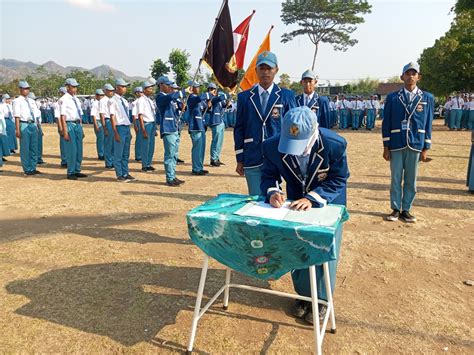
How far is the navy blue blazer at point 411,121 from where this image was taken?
5.59m

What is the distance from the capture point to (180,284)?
3896 mm

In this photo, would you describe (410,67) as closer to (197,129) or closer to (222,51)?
(222,51)

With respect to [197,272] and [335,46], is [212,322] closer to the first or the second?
[197,272]

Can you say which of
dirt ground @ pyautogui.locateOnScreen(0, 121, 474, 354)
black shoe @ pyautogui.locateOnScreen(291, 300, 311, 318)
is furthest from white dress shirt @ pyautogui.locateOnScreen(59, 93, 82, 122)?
black shoe @ pyautogui.locateOnScreen(291, 300, 311, 318)

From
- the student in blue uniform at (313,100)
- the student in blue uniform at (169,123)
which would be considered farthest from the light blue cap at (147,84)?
the student in blue uniform at (313,100)

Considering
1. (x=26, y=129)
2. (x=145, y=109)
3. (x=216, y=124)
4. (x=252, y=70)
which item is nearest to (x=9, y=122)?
(x=26, y=129)

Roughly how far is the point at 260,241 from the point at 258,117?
84.8 inches

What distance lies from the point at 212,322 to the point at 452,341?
188 cm

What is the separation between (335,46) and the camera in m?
38.2

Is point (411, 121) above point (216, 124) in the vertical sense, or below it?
above

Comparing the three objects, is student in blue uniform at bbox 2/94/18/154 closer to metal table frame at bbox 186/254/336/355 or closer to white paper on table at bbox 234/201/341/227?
metal table frame at bbox 186/254/336/355

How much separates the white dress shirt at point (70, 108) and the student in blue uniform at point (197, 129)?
263cm

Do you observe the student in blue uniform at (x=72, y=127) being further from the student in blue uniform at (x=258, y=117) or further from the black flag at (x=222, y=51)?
the student in blue uniform at (x=258, y=117)

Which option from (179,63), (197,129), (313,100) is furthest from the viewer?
(179,63)
